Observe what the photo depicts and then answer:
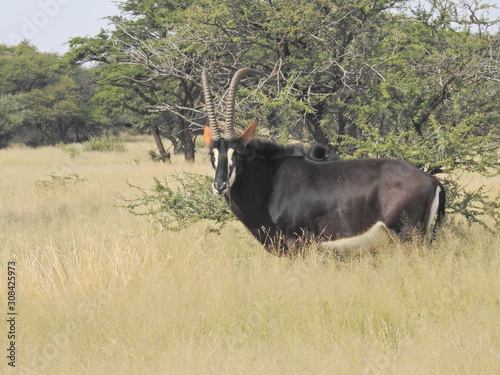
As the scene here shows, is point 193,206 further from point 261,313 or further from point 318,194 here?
point 261,313

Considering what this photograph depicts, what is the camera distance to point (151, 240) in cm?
721

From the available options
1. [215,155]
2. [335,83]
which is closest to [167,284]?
[215,155]

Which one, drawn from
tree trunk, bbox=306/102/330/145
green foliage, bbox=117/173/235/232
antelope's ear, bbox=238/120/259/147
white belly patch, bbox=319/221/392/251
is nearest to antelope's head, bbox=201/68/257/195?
antelope's ear, bbox=238/120/259/147

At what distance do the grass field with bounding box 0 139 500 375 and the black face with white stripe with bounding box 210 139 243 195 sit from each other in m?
0.86

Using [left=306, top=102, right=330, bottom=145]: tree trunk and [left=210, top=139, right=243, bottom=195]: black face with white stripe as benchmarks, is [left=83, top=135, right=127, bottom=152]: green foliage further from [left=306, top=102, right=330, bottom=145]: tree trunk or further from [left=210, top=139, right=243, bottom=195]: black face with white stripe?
[left=210, top=139, right=243, bottom=195]: black face with white stripe

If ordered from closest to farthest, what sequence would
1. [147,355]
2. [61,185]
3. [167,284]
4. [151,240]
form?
[147,355] → [167,284] → [151,240] → [61,185]

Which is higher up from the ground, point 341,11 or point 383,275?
point 341,11

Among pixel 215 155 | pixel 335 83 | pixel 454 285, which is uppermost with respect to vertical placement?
pixel 335 83

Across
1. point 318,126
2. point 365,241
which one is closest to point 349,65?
point 318,126

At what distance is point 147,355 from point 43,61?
42.9 m

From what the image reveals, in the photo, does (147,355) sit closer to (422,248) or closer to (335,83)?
(422,248)

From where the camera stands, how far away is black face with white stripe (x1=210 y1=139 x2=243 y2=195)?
16.8 ft

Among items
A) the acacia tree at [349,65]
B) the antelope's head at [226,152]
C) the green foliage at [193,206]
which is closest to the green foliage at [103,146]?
the acacia tree at [349,65]

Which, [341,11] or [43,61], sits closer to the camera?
[341,11]
